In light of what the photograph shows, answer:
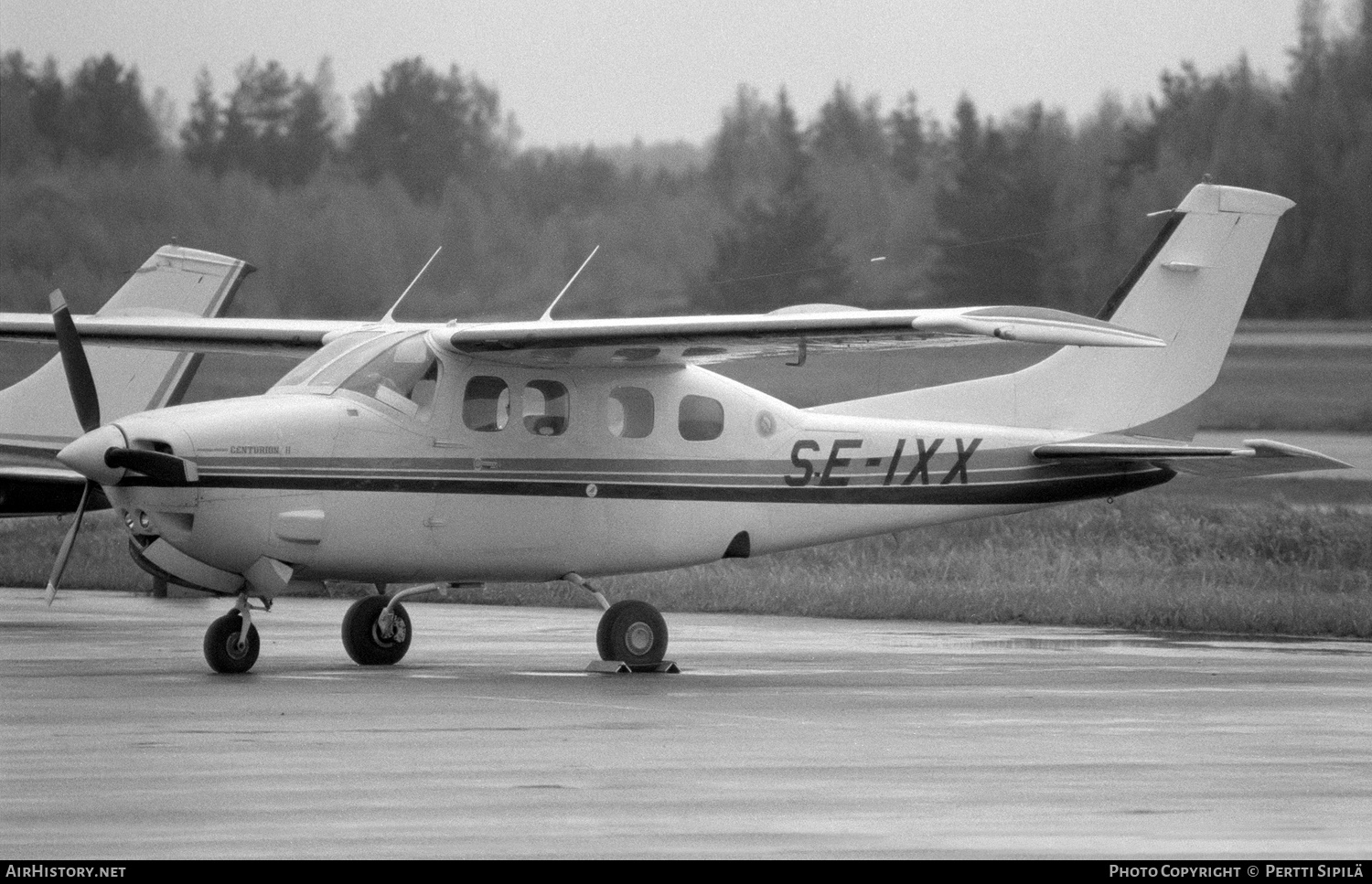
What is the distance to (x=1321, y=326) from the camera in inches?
1357

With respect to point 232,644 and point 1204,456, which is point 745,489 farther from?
point 232,644

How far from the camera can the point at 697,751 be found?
29.9ft

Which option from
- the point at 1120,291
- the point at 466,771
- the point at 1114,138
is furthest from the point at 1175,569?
the point at 1114,138

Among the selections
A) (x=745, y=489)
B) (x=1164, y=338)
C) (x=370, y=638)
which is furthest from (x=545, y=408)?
(x=1164, y=338)

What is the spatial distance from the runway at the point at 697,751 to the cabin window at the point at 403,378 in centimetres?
176

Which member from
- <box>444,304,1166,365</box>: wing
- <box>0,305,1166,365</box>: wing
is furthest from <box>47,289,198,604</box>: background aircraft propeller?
<box>444,304,1166,365</box>: wing

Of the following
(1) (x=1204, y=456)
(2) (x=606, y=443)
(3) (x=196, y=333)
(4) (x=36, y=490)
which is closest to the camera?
(2) (x=606, y=443)

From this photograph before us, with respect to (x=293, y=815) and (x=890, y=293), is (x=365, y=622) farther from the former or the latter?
(x=890, y=293)

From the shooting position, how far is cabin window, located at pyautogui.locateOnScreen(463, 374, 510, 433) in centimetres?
1332

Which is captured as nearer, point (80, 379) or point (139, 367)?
point (80, 379)

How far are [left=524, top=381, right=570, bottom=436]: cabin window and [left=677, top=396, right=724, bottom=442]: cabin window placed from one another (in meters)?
0.89

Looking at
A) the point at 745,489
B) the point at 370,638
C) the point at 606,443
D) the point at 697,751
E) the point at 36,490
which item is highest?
the point at 606,443

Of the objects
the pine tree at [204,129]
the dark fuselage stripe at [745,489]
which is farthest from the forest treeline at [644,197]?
the dark fuselage stripe at [745,489]

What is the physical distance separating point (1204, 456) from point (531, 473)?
5060 mm
